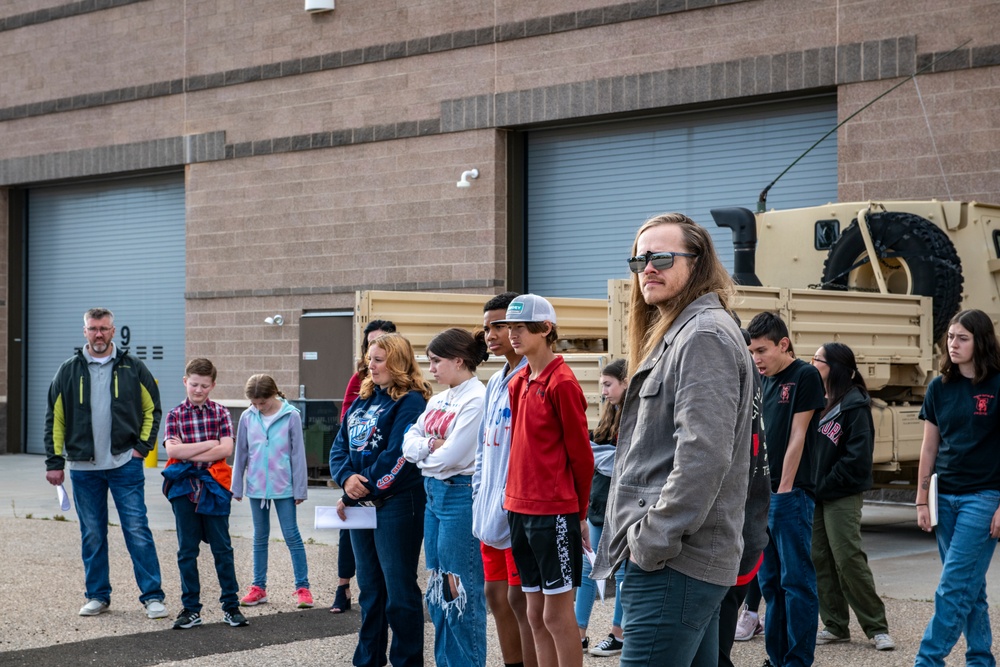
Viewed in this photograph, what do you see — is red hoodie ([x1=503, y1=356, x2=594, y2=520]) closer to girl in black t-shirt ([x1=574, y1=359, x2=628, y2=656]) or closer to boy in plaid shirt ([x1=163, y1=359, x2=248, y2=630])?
girl in black t-shirt ([x1=574, y1=359, x2=628, y2=656])

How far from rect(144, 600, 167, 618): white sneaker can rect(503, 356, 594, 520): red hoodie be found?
12.1 ft

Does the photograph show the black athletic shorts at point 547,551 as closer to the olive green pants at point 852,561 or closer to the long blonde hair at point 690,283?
the long blonde hair at point 690,283

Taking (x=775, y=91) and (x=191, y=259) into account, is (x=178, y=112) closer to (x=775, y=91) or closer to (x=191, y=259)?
(x=191, y=259)

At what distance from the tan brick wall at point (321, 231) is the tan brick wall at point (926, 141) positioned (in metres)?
5.29

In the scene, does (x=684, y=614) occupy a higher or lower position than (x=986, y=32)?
lower

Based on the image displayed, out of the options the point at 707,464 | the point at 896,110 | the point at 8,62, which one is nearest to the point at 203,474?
the point at 707,464

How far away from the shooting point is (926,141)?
1470 centimetres

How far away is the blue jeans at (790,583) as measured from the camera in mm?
6309

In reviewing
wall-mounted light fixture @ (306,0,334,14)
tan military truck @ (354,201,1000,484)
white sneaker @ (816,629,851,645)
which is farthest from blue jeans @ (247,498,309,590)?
wall-mounted light fixture @ (306,0,334,14)

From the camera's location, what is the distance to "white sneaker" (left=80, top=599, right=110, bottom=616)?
826 cm

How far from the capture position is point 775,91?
52.2ft

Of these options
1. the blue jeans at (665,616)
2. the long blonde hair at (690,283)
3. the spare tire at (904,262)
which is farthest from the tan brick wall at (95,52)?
the blue jeans at (665,616)

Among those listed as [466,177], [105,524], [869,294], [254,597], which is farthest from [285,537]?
[466,177]

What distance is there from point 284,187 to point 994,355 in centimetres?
1593
